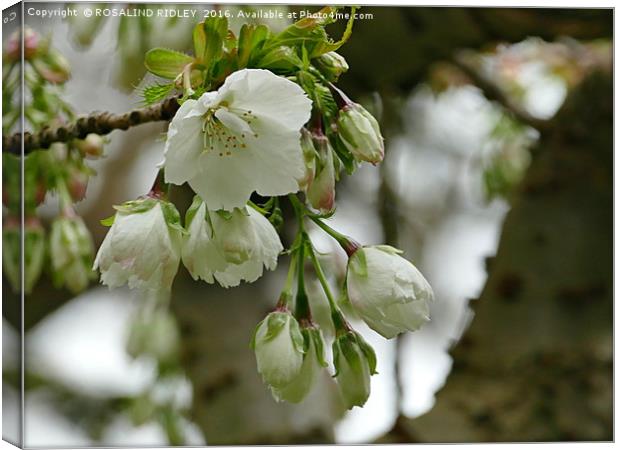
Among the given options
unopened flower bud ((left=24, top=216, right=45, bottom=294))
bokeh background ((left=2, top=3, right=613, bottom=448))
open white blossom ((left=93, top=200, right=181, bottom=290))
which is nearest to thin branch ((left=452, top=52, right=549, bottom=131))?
bokeh background ((left=2, top=3, right=613, bottom=448))

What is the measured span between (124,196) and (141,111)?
85 cm

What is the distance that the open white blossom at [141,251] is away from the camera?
771 millimetres

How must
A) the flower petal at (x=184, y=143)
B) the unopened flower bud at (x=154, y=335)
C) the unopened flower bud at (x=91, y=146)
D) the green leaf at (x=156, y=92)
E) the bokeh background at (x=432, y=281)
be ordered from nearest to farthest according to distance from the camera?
the flower petal at (x=184, y=143), the green leaf at (x=156, y=92), the unopened flower bud at (x=91, y=146), the bokeh background at (x=432, y=281), the unopened flower bud at (x=154, y=335)

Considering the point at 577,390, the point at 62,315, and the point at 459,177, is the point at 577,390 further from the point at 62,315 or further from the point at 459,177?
the point at 62,315

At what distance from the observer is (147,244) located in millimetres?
770

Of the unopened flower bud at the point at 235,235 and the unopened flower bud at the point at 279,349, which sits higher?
the unopened flower bud at the point at 235,235

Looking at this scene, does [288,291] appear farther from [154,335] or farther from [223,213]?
[154,335]

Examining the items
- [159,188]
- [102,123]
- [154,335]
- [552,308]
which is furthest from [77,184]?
[552,308]

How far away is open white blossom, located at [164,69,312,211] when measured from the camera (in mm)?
768

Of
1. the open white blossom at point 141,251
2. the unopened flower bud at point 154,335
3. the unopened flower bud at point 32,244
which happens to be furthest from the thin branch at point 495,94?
the open white blossom at point 141,251

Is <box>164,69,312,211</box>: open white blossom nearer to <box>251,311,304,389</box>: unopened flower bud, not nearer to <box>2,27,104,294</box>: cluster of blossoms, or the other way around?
<box>251,311,304,389</box>: unopened flower bud

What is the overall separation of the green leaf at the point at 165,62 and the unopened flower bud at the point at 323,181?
134mm

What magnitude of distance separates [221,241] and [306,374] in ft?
0.46

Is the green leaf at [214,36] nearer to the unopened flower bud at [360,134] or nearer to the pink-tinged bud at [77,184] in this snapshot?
the unopened flower bud at [360,134]
